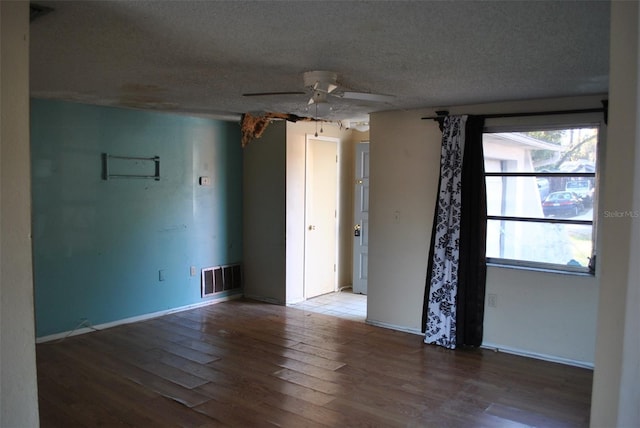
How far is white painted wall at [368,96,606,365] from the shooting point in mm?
4125

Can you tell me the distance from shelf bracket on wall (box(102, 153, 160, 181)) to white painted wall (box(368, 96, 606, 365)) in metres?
2.45

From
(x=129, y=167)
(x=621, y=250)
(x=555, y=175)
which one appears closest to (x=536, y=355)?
(x=555, y=175)

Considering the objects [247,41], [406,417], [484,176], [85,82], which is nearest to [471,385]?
[406,417]

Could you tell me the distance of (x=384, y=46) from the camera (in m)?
2.69

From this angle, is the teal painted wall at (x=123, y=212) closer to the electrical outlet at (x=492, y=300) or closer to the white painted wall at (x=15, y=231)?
the white painted wall at (x=15, y=231)

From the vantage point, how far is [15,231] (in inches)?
76.5

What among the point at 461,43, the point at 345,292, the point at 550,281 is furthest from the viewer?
the point at 345,292

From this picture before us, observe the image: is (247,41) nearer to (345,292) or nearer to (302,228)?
(302,228)

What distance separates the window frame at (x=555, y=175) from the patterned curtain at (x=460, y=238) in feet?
0.51

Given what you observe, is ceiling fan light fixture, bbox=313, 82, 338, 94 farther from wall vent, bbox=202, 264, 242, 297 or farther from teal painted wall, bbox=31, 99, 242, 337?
wall vent, bbox=202, 264, 242, 297

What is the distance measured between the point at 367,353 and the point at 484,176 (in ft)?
6.45

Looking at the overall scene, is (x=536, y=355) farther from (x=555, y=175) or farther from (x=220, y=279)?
(x=220, y=279)

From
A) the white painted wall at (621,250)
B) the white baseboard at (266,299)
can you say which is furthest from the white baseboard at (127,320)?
the white painted wall at (621,250)

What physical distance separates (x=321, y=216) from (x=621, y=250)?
4.93m
